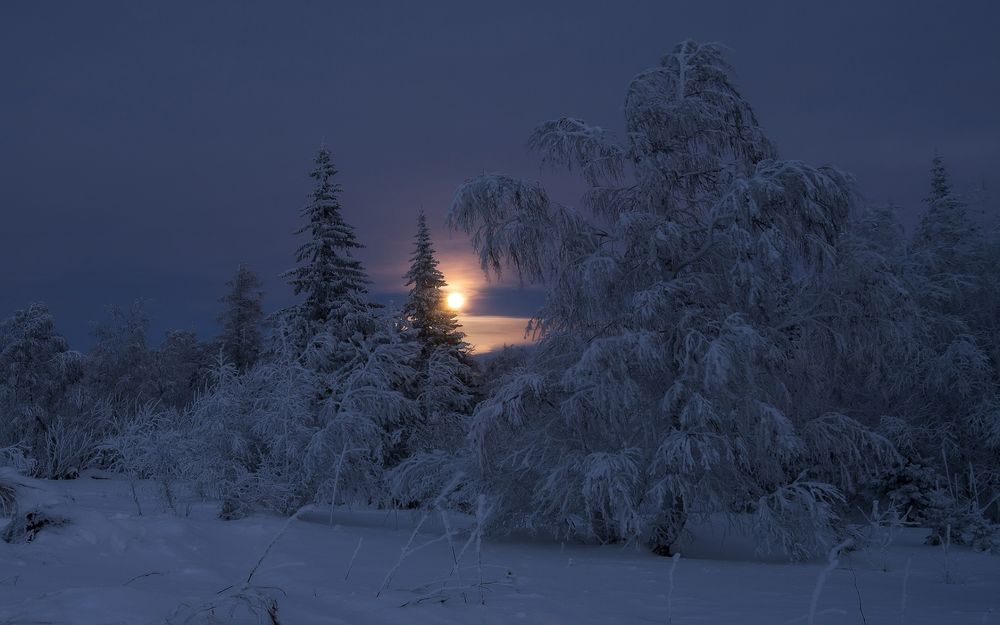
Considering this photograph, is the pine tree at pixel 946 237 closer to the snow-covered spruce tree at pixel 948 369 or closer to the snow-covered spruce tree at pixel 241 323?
the snow-covered spruce tree at pixel 948 369

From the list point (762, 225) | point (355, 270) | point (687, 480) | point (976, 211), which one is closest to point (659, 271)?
point (762, 225)

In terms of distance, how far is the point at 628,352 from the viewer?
1027 cm

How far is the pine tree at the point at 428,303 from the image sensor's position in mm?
27656

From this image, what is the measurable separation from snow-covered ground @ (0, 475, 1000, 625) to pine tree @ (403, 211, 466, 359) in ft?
58.5

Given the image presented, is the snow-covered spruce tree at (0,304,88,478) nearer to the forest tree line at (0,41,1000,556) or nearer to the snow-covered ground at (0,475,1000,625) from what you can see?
the forest tree line at (0,41,1000,556)

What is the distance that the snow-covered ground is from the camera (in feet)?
9.68

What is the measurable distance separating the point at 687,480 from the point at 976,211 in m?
19.0

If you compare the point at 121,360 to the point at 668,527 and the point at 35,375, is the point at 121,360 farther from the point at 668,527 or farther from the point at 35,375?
the point at 668,527

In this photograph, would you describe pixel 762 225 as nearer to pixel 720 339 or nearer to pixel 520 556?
pixel 720 339

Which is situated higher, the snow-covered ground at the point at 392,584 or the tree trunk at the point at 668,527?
the snow-covered ground at the point at 392,584

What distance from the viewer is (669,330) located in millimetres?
10953

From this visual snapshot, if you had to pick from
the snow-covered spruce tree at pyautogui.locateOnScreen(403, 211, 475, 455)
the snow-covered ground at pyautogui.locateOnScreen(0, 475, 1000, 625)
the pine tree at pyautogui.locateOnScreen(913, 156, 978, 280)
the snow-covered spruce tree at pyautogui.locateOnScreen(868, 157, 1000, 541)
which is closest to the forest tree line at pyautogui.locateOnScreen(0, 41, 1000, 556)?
the snow-covered ground at pyautogui.locateOnScreen(0, 475, 1000, 625)

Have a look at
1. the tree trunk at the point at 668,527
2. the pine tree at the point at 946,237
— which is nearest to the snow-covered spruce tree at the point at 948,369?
the pine tree at the point at 946,237

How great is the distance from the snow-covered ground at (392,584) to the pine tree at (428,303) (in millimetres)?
17830
